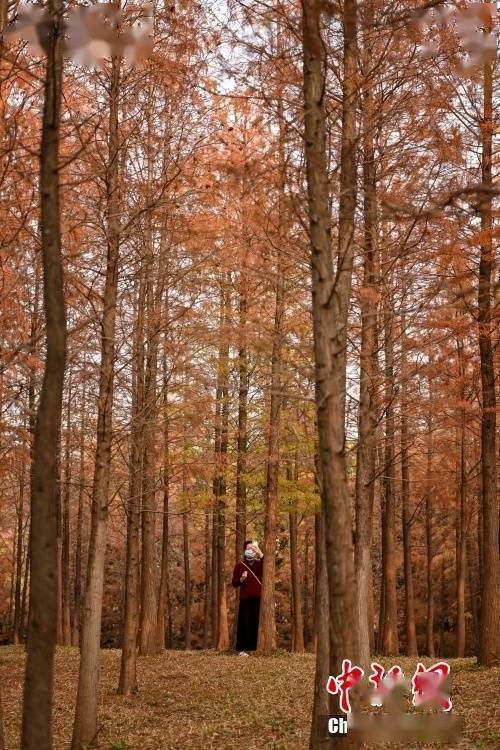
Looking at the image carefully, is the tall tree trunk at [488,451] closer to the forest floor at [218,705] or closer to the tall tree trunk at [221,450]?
the forest floor at [218,705]

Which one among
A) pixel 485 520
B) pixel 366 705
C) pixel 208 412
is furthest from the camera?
pixel 208 412

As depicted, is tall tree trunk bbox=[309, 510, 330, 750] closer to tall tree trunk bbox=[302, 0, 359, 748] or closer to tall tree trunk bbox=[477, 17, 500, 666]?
tall tree trunk bbox=[302, 0, 359, 748]

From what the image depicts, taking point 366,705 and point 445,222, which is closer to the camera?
point 366,705

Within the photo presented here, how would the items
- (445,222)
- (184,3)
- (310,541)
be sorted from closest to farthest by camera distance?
(184,3) < (445,222) < (310,541)

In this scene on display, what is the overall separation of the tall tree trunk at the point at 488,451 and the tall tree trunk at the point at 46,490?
8.02m

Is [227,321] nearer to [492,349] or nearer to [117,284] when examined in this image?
[492,349]

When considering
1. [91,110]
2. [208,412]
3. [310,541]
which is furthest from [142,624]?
[310,541]

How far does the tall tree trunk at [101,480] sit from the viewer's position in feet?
25.8

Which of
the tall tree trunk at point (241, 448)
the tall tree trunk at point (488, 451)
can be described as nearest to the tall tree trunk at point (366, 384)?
the tall tree trunk at point (488, 451)

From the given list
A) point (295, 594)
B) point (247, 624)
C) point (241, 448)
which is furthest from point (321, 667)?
point (295, 594)

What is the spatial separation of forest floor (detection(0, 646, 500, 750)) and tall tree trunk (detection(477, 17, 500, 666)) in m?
0.63

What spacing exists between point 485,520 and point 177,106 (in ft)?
24.6

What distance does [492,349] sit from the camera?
12.1 metres

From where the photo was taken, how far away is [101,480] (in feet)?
27.2
